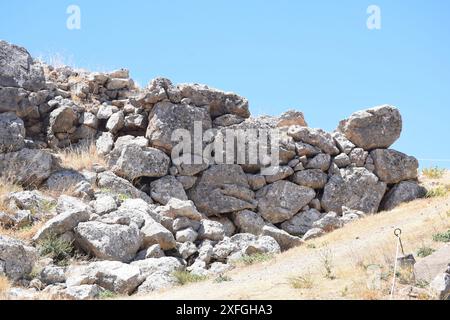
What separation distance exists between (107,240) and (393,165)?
13.0 m

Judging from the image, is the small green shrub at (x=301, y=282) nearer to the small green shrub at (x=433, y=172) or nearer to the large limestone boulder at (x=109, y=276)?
the large limestone boulder at (x=109, y=276)

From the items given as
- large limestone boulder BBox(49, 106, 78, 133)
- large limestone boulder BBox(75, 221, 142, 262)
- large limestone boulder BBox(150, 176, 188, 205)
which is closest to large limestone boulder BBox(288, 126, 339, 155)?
large limestone boulder BBox(150, 176, 188, 205)

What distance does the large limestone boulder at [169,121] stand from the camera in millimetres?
20172

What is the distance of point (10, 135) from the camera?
59.5 feet

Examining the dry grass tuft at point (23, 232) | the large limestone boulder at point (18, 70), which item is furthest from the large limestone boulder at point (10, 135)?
the dry grass tuft at point (23, 232)

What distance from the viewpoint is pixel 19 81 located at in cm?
2017

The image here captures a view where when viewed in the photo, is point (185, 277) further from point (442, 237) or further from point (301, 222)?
point (301, 222)

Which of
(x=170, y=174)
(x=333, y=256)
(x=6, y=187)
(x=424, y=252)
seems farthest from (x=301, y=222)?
(x=6, y=187)

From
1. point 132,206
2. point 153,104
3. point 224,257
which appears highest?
point 153,104

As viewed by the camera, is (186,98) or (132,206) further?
(186,98)

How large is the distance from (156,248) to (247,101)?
32.2 feet
